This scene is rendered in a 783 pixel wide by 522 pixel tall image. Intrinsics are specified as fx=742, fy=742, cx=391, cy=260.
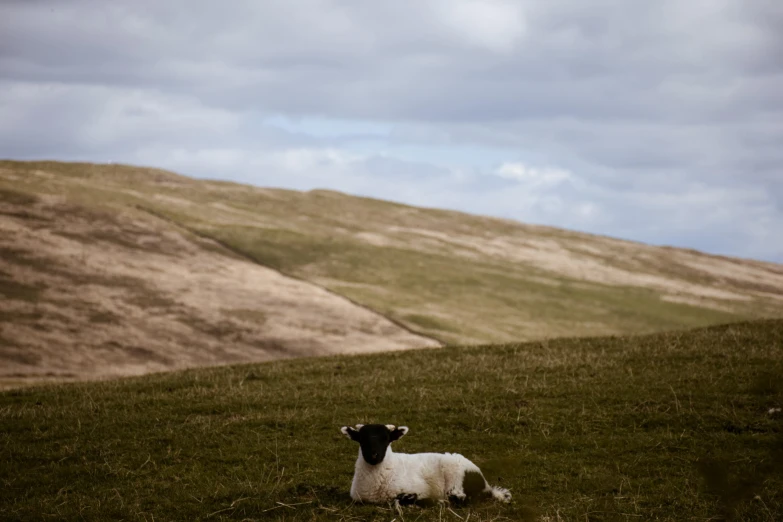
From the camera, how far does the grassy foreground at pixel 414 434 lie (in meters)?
13.0

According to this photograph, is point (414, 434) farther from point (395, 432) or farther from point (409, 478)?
point (395, 432)

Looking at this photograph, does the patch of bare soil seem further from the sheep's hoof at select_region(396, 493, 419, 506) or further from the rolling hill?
the sheep's hoof at select_region(396, 493, 419, 506)

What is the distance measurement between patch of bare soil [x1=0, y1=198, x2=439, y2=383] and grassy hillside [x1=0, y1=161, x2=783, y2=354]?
20.3ft

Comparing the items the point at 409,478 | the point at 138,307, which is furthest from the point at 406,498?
the point at 138,307

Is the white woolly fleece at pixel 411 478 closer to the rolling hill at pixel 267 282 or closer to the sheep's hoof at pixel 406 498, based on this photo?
the sheep's hoof at pixel 406 498

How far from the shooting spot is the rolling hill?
61.5m

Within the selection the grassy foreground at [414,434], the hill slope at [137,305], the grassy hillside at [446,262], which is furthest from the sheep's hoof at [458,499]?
the grassy hillside at [446,262]

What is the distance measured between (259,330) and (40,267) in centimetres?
2247

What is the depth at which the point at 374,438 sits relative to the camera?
11.7 m

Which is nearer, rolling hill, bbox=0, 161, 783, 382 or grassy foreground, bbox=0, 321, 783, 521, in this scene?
grassy foreground, bbox=0, 321, 783, 521

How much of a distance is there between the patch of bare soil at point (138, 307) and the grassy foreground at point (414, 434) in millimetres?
29450

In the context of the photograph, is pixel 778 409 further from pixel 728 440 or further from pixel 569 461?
pixel 569 461

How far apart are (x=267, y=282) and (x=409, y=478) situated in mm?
70940

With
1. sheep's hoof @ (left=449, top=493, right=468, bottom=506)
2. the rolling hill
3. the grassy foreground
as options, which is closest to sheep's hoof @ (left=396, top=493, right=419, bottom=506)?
the grassy foreground
